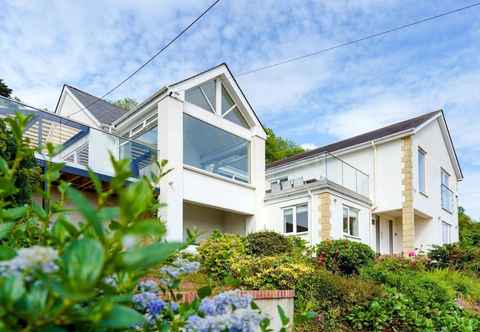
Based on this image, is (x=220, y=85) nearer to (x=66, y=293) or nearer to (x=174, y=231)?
(x=174, y=231)

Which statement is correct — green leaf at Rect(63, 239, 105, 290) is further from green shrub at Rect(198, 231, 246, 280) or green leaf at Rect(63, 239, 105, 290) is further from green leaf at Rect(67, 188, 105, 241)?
green shrub at Rect(198, 231, 246, 280)

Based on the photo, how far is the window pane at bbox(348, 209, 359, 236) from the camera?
623 inches

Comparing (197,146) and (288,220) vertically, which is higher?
(197,146)

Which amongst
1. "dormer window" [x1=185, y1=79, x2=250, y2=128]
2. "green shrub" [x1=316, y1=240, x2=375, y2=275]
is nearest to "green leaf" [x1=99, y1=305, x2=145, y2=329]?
"green shrub" [x1=316, y1=240, x2=375, y2=275]

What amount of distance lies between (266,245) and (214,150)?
4642 mm

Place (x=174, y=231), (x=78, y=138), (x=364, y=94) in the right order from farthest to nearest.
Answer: (x=364, y=94) < (x=174, y=231) < (x=78, y=138)

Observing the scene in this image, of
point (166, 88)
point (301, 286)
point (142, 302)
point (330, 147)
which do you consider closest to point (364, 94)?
point (330, 147)

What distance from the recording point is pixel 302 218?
15203mm

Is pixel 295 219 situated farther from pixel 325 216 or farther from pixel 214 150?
pixel 214 150

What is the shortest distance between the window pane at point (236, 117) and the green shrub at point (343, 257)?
237 inches

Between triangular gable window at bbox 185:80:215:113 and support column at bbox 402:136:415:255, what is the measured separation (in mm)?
8158

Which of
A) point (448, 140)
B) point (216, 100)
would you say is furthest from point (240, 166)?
point (448, 140)

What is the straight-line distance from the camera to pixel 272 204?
15539mm

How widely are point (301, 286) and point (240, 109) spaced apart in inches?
346
